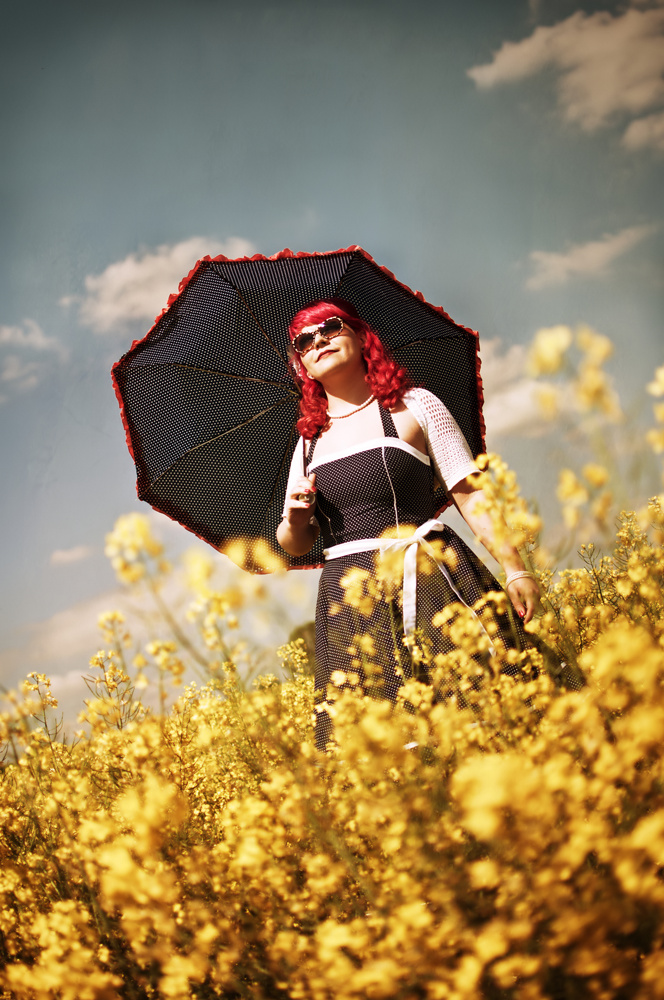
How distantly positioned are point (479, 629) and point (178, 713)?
1550mm

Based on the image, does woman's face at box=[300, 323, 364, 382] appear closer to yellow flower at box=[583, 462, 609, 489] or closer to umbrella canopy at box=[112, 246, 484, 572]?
umbrella canopy at box=[112, 246, 484, 572]

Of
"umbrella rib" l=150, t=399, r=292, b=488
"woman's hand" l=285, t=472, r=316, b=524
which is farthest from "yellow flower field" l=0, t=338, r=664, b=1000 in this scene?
"umbrella rib" l=150, t=399, r=292, b=488

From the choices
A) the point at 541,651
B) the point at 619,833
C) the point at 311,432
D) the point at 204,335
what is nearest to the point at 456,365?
the point at 311,432

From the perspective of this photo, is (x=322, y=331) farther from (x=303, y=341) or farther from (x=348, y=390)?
(x=348, y=390)

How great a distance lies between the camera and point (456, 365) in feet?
10.0

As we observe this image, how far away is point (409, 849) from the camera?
1121 millimetres

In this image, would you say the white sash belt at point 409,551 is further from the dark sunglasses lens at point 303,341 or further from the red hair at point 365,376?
the dark sunglasses lens at point 303,341

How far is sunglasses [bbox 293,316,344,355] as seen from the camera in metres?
2.53

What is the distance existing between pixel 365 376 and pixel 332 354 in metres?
0.20

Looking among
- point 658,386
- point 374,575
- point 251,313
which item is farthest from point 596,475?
point 251,313

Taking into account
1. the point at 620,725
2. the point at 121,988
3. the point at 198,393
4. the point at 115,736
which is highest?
the point at 198,393

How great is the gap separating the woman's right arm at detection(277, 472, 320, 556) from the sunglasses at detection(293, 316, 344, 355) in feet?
2.04

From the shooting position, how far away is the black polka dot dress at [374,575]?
2.00 metres

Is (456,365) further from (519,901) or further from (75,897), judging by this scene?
(75,897)
